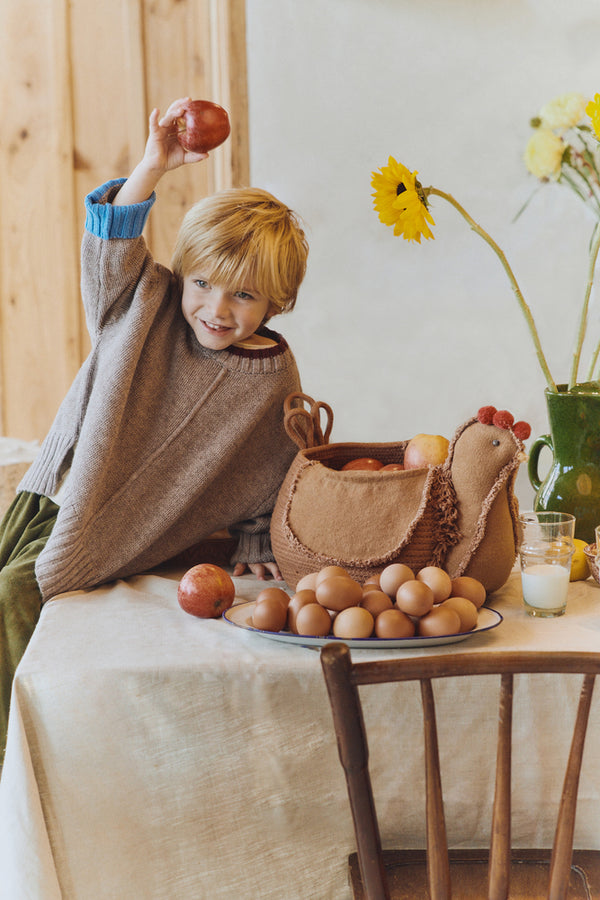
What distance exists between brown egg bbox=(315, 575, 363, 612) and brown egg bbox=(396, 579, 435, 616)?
47mm

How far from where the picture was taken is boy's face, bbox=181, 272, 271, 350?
3.77 feet

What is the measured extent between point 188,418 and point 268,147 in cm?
142

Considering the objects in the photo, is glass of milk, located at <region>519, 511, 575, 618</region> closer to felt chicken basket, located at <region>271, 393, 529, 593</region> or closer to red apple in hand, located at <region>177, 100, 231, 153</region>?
felt chicken basket, located at <region>271, 393, 529, 593</region>

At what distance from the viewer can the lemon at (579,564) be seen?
1.10m

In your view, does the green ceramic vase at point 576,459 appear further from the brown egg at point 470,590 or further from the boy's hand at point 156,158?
the boy's hand at point 156,158

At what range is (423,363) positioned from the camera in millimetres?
2416

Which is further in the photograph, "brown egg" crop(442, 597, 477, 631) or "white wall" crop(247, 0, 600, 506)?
"white wall" crop(247, 0, 600, 506)

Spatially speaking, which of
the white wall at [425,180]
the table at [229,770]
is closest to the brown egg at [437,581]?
the table at [229,770]

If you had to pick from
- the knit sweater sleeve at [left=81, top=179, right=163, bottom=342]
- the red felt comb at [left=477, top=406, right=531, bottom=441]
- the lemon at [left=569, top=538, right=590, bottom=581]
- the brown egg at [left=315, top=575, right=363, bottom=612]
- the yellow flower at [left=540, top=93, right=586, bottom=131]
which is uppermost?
the yellow flower at [left=540, top=93, right=586, bottom=131]

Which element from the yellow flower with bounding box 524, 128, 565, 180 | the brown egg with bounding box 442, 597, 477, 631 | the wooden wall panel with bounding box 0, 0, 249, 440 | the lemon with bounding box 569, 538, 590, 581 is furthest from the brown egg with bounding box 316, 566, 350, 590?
the wooden wall panel with bounding box 0, 0, 249, 440

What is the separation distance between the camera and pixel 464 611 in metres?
0.88

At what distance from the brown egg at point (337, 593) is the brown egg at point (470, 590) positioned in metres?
0.13

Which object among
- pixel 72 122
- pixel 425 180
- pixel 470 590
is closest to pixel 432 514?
pixel 470 590

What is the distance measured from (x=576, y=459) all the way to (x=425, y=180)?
143cm
